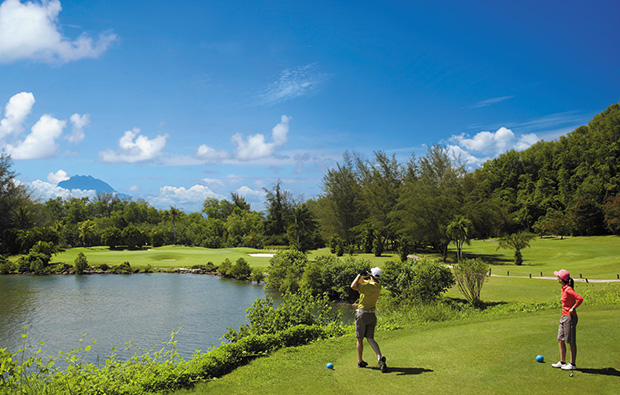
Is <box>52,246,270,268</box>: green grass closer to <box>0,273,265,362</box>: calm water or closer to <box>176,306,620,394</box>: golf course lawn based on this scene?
<box>0,273,265,362</box>: calm water

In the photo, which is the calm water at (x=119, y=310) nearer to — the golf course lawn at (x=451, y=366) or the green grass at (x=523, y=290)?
the golf course lawn at (x=451, y=366)

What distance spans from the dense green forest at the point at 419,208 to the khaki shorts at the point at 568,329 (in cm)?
2974

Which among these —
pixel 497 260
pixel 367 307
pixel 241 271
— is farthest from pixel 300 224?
pixel 367 307

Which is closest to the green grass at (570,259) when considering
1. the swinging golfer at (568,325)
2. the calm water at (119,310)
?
the calm water at (119,310)

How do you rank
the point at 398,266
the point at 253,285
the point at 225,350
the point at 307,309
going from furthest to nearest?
the point at 253,285 < the point at 398,266 < the point at 307,309 < the point at 225,350

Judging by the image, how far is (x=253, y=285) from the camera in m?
37.4

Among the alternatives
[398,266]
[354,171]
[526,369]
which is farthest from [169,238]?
[526,369]

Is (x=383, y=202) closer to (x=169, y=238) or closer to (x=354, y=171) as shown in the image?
(x=354, y=171)

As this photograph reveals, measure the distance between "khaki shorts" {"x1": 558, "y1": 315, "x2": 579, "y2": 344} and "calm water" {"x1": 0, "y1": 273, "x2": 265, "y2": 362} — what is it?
1407 cm

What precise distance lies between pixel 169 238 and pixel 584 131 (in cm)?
8850

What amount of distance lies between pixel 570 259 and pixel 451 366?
37857 millimetres

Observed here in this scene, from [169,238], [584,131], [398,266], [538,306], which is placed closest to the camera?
[538,306]

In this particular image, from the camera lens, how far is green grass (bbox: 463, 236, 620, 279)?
28.4 metres

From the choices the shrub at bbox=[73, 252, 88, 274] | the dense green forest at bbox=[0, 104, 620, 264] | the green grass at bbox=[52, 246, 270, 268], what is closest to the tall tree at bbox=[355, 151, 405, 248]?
the dense green forest at bbox=[0, 104, 620, 264]
